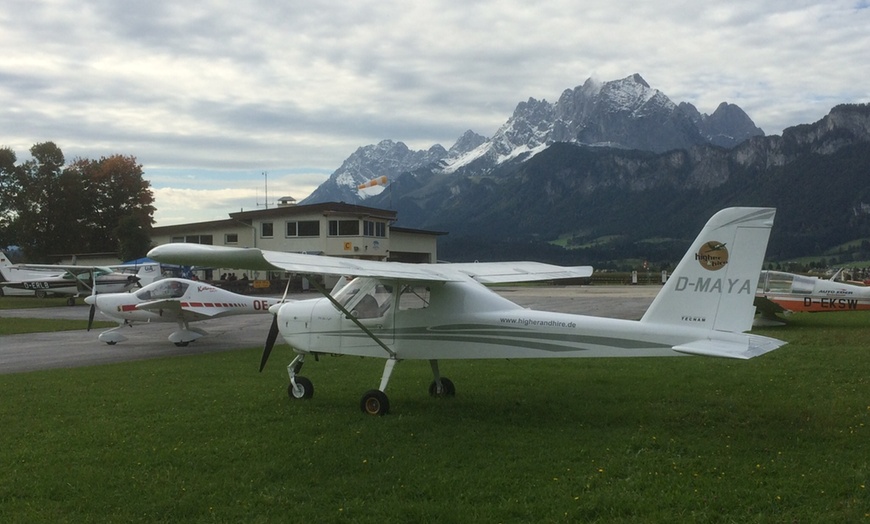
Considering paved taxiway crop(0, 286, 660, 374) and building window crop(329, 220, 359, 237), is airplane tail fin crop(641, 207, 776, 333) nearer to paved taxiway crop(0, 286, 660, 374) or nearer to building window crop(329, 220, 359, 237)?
paved taxiway crop(0, 286, 660, 374)

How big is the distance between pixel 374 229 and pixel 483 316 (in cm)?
4156

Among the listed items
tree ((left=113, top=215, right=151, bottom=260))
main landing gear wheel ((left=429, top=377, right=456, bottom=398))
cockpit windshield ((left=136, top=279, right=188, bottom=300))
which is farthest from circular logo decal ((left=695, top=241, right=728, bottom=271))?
tree ((left=113, top=215, right=151, bottom=260))

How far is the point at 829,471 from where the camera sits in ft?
18.5

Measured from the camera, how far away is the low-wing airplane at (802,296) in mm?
20047

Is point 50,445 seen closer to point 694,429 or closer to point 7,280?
point 694,429

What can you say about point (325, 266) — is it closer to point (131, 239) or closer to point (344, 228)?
point (344, 228)

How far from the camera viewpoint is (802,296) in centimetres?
2056

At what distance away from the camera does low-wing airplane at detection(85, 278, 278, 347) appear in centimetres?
1698

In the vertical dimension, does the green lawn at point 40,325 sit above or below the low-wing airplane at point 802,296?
below

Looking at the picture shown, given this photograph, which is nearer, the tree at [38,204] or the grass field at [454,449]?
the grass field at [454,449]

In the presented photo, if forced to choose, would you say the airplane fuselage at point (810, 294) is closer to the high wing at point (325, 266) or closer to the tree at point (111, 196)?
the high wing at point (325, 266)

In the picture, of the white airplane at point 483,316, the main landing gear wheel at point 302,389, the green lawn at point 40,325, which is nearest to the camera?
the white airplane at point 483,316

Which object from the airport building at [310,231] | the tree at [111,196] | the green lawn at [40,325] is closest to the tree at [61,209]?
the tree at [111,196]

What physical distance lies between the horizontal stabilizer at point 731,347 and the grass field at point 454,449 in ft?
2.95
